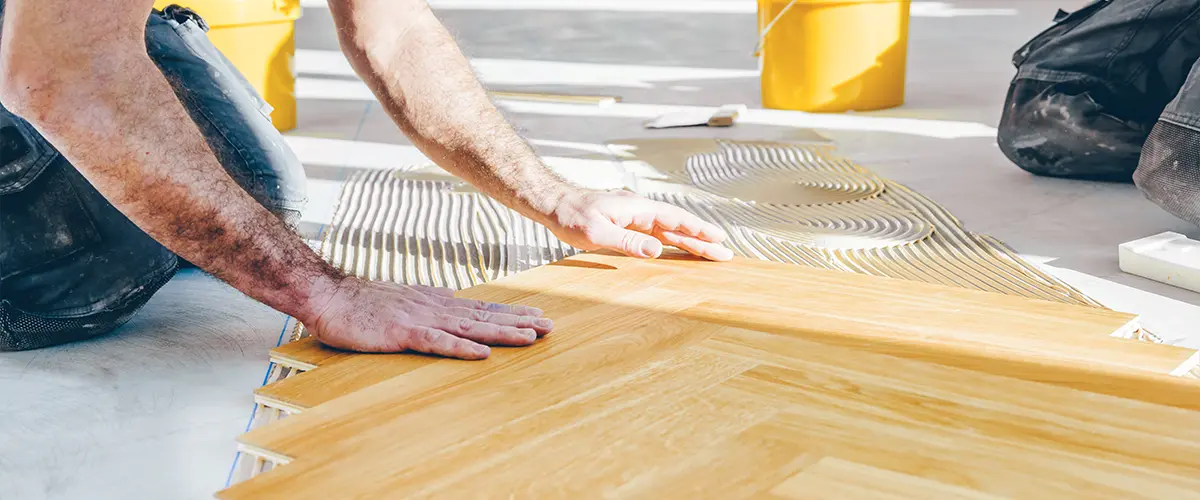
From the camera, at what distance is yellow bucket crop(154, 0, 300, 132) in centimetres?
374

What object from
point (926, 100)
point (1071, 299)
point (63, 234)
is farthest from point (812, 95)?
point (63, 234)

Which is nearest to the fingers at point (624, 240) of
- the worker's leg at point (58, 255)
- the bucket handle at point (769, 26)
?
the worker's leg at point (58, 255)

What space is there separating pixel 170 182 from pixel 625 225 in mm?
824

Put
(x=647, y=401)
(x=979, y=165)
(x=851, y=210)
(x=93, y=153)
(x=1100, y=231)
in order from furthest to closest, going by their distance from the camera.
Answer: (x=979, y=165) → (x=851, y=210) → (x=1100, y=231) → (x=93, y=153) → (x=647, y=401)

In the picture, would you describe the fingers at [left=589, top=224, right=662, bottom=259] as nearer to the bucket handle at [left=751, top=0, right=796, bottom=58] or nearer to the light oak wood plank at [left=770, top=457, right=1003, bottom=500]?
the light oak wood plank at [left=770, top=457, right=1003, bottom=500]

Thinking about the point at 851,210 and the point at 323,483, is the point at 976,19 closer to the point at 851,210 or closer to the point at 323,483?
the point at 851,210

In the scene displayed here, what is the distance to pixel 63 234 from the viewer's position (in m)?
1.92

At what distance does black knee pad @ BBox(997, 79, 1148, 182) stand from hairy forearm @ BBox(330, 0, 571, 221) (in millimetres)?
1627

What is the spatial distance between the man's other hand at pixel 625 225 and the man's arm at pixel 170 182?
339 mm

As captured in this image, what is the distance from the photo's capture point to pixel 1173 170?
2.41 metres

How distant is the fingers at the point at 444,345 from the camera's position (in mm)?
1578

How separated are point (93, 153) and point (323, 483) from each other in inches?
25.1

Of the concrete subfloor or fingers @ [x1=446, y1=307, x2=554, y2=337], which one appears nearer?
the concrete subfloor

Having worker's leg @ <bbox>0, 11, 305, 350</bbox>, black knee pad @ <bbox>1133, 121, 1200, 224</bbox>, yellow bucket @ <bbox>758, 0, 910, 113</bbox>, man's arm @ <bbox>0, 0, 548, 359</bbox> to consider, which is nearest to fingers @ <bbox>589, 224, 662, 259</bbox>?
man's arm @ <bbox>0, 0, 548, 359</bbox>
